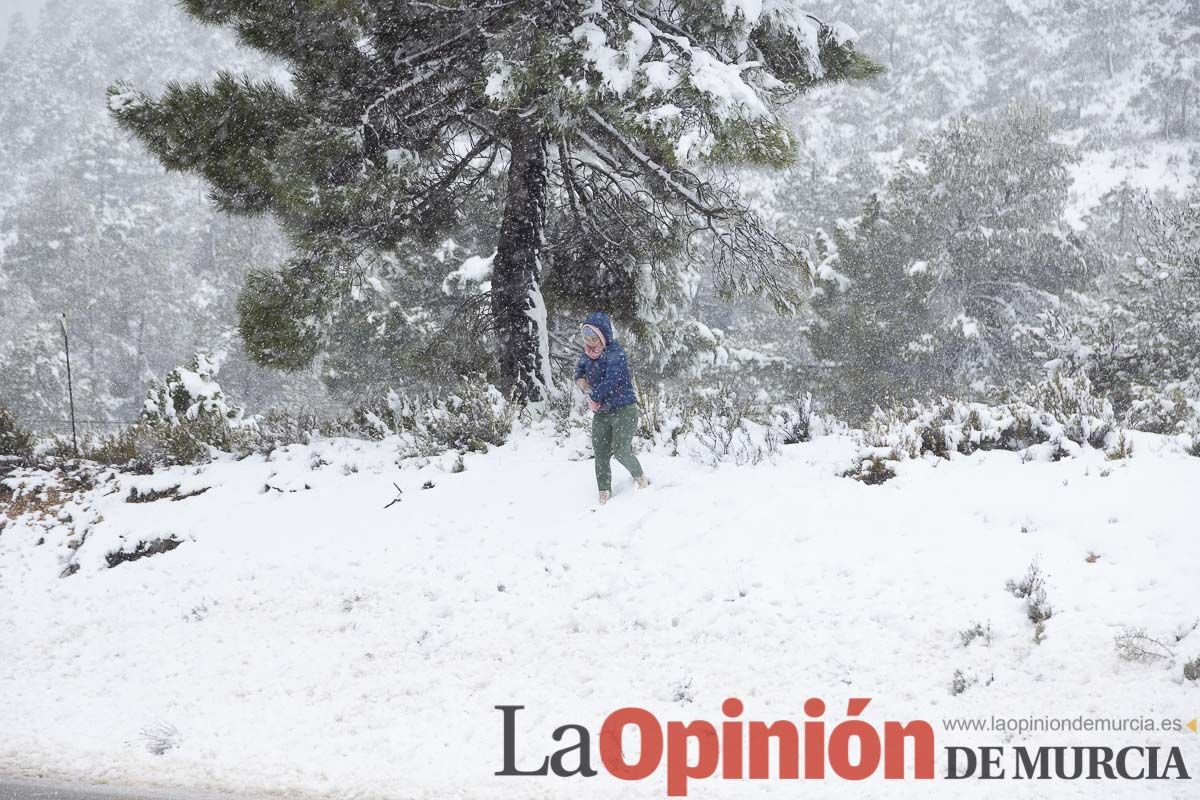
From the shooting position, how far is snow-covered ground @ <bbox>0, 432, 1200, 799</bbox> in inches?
156

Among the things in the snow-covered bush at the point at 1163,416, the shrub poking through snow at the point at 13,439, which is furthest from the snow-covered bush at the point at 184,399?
the snow-covered bush at the point at 1163,416

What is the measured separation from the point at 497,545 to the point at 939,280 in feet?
61.5

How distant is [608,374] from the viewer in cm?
637

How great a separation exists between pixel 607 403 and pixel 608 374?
0.24m

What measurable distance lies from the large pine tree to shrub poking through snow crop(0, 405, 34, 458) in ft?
14.2

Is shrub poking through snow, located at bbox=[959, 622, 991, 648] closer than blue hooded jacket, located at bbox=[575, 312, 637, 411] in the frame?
Yes

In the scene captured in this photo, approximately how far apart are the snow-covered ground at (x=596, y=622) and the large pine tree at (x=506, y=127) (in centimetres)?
278

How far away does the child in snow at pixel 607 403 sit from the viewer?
20.7ft

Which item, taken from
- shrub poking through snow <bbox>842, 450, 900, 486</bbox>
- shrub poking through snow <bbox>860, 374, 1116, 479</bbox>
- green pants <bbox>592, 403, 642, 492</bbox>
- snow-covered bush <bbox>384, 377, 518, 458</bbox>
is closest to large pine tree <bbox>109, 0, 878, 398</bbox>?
snow-covered bush <bbox>384, 377, 518, 458</bbox>

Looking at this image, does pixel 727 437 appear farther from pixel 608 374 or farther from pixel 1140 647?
pixel 1140 647

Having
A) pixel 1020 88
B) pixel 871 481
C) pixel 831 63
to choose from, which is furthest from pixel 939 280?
pixel 1020 88

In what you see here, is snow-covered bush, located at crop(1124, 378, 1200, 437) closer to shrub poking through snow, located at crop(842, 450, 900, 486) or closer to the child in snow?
shrub poking through snow, located at crop(842, 450, 900, 486)

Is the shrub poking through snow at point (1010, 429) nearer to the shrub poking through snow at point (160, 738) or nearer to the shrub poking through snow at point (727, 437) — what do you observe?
the shrub poking through snow at point (727, 437)

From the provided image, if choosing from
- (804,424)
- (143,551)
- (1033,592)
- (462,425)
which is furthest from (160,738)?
(804,424)
